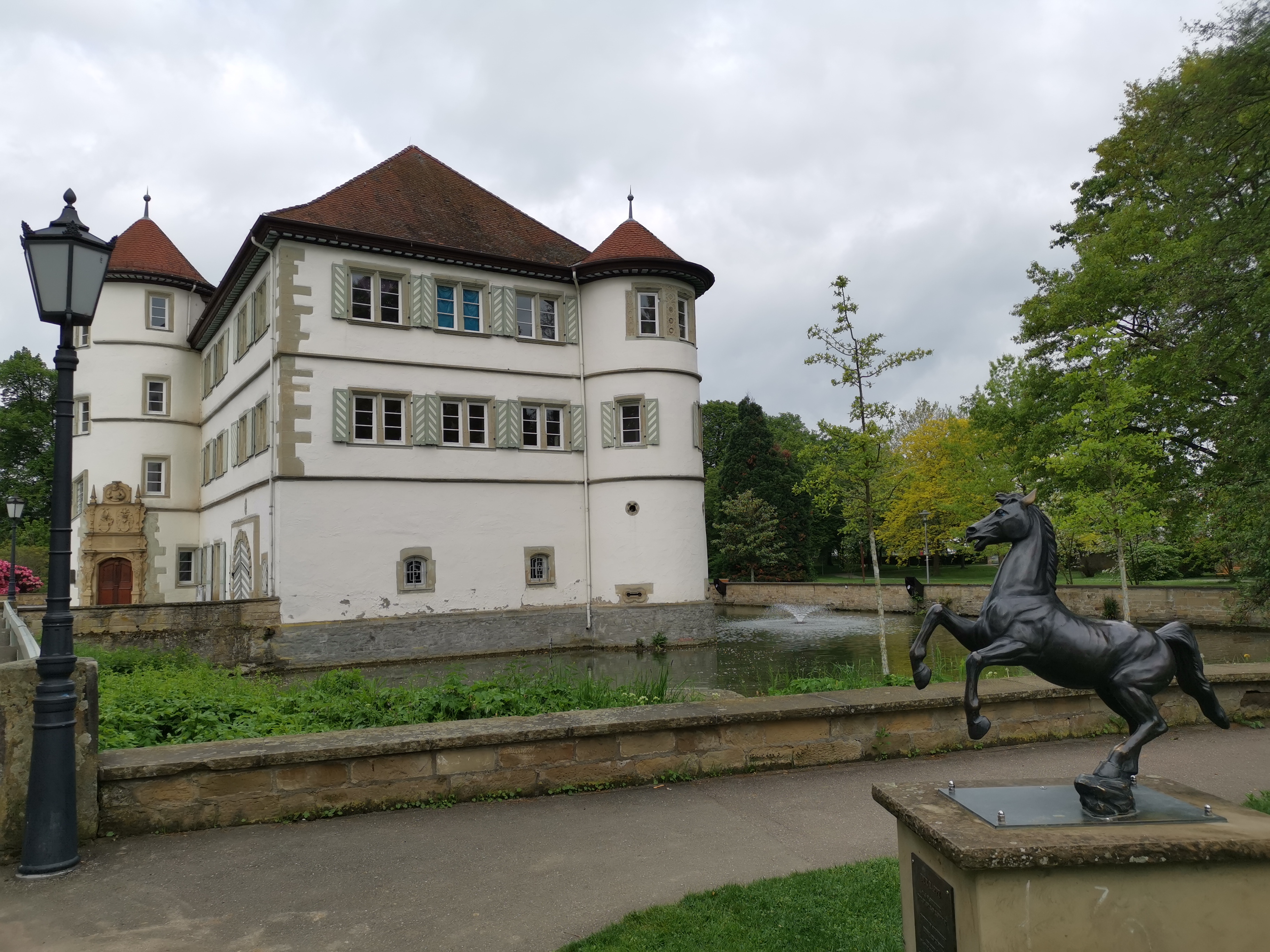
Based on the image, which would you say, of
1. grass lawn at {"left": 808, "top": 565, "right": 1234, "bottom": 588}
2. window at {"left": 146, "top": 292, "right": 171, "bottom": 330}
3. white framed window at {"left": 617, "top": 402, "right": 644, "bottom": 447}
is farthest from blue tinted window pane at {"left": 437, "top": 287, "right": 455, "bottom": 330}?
grass lawn at {"left": 808, "top": 565, "right": 1234, "bottom": 588}

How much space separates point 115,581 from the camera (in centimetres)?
3112

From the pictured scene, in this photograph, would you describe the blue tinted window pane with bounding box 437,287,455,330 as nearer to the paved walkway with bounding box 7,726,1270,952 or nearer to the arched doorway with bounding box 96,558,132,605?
the arched doorway with bounding box 96,558,132,605

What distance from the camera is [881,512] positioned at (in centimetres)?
1777

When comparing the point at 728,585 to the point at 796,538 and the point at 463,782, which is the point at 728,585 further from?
the point at 463,782

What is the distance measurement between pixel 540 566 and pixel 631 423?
5036 mm

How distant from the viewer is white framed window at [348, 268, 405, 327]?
2334 centimetres

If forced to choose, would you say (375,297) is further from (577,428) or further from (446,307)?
(577,428)

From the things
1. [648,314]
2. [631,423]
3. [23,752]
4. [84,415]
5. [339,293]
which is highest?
[648,314]

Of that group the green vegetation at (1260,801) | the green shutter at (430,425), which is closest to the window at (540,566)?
the green shutter at (430,425)

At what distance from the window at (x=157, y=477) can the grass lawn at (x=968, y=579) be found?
2721 cm

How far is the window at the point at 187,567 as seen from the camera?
3153cm

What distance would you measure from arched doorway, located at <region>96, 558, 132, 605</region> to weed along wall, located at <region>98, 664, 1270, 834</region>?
1141 inches

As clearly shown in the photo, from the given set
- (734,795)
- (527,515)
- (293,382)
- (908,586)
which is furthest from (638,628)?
(734,795)

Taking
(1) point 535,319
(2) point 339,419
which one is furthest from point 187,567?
(1) point 535,319
